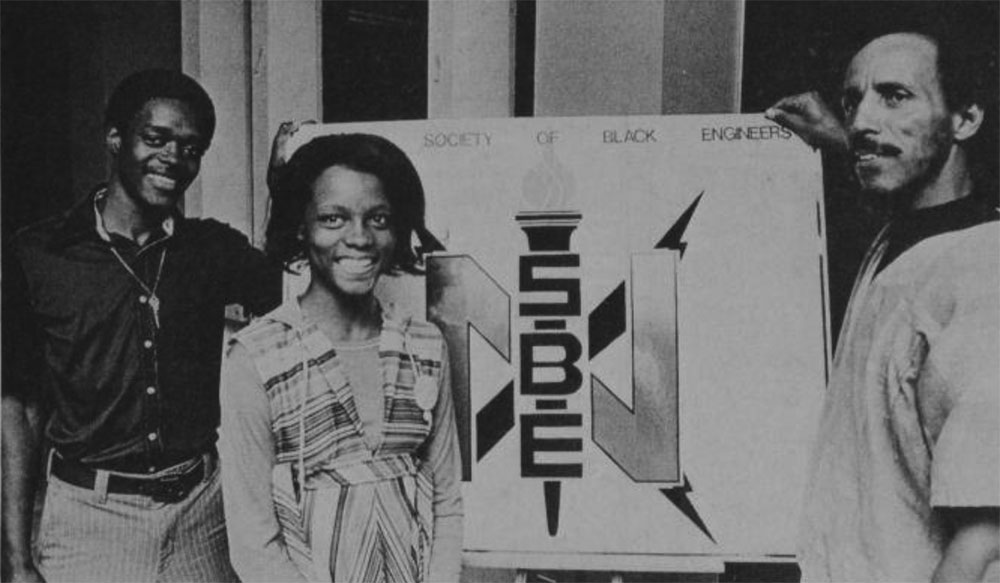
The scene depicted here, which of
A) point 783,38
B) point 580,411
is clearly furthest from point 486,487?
point 783,38

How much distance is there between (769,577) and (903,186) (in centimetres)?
52

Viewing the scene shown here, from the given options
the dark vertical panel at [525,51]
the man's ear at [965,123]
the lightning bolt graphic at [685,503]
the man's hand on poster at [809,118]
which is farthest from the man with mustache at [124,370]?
the man's ear at [965,123]

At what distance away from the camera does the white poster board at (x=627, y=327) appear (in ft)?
3.86

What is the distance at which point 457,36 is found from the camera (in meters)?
1.29

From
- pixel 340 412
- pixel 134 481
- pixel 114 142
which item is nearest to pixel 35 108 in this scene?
pixel 114 142

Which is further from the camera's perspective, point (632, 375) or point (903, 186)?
point (632, 375)

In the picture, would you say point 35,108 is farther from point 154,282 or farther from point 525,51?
point 525,51

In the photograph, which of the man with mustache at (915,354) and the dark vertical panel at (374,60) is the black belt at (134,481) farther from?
the man with mustache at (915,354)

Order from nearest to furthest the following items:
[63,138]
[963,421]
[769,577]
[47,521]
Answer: [963,421], [47,521], [769,577], [63,138]

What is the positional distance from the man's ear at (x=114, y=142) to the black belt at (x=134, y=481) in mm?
347

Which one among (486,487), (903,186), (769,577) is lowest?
(769,577)

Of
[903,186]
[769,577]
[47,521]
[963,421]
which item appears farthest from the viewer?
[769,577]

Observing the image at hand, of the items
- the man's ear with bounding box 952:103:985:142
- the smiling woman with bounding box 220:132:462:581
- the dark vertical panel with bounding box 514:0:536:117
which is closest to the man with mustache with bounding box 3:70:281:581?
the smiling woman with bounding box 220:132:462:581

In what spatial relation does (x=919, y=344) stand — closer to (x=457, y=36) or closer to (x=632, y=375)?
(x=632, y=375)
